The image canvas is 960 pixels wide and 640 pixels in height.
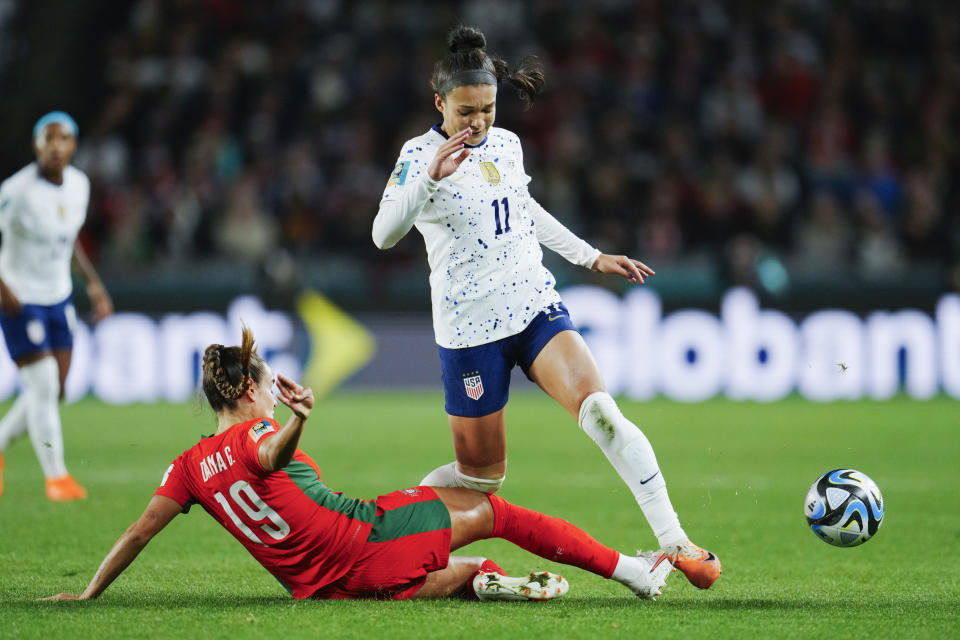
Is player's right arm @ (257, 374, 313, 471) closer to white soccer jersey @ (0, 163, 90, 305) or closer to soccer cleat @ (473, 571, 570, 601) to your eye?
soccer cleat @ (473, 571, 570, 601)

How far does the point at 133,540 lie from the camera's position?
178 inches

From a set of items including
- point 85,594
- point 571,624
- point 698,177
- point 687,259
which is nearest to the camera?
point 571,624

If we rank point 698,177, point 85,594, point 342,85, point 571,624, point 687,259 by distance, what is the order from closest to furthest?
point 571,624, point 85,594, point 687,259, point 698,177, point 342,85

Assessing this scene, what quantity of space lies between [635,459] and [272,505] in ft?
4.45

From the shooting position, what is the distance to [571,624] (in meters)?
4.32

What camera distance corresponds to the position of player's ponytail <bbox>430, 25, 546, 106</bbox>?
15.7ft

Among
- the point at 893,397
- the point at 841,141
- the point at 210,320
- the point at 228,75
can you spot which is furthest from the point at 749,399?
the point at 228,75

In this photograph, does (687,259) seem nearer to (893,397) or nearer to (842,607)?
(893,397)

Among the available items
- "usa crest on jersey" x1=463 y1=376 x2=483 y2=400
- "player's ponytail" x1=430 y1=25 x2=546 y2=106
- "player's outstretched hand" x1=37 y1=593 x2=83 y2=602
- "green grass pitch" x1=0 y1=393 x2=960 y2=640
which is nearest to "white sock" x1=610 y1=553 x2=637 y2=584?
"green grass pitch" x1=0 y1=393 x2=960 y2=640

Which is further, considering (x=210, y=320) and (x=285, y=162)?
(x=285, y=162)

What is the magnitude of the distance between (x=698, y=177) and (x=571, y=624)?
11.5m

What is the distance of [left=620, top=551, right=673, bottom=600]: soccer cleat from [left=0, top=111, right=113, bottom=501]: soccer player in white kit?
4252 millimetres

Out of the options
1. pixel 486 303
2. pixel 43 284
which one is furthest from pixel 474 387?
pixel 43 284

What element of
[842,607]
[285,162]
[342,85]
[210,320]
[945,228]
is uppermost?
[342,85]
